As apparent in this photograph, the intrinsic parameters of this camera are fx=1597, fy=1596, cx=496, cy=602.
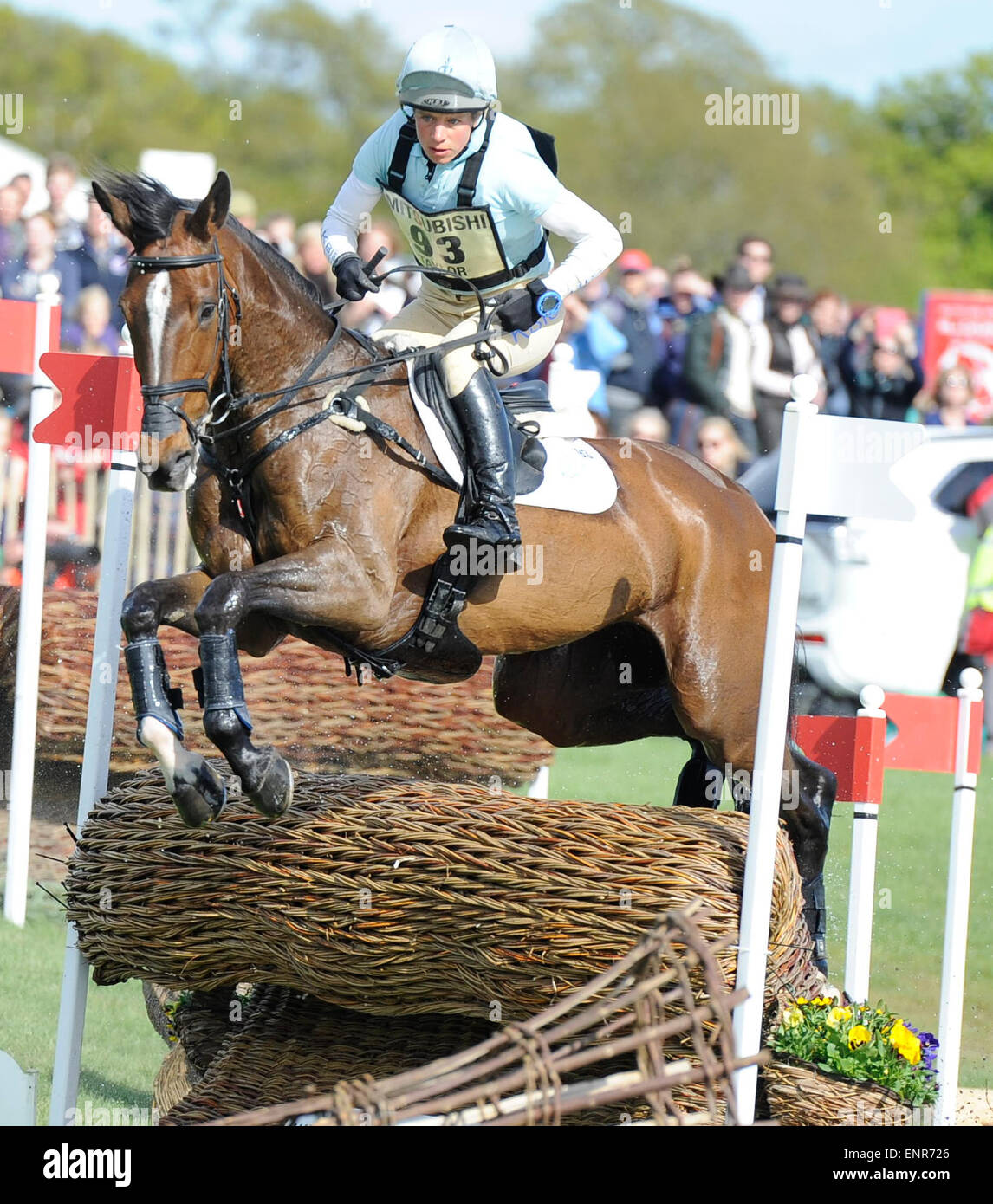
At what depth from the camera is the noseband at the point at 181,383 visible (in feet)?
14.4

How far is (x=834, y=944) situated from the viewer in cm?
779

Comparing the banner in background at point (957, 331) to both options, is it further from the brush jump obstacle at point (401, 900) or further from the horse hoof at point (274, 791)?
the horse hoof at point (274, 791)

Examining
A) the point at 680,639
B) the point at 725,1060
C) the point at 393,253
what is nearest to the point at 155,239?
the point at 680,639

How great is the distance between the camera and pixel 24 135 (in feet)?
151

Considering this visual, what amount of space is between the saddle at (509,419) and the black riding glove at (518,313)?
24 cm

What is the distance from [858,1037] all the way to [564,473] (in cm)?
197

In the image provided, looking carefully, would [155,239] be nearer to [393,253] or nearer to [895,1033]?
[895,1033]

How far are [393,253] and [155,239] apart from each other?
31.5 ft

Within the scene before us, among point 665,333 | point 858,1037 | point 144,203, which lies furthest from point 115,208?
point 665,333

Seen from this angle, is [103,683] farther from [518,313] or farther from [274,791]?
[518,313]

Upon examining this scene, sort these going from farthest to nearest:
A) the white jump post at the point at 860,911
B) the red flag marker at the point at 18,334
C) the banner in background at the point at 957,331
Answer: the banner in background at the point at 957,331
the red flag marker at the point at 18,334
the white jump post at the point at 860,911

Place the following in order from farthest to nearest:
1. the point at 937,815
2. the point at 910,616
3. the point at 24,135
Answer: the point at 24,135 < the point at 910,616 < the point at 937,815

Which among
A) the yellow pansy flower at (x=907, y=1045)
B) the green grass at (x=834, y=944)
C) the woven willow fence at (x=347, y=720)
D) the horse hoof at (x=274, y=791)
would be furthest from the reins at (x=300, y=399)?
the woven willow fence at (x=347, y=720)

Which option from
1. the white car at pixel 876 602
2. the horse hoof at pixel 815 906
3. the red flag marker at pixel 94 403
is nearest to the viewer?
the red flag marker at pixel 94 403
